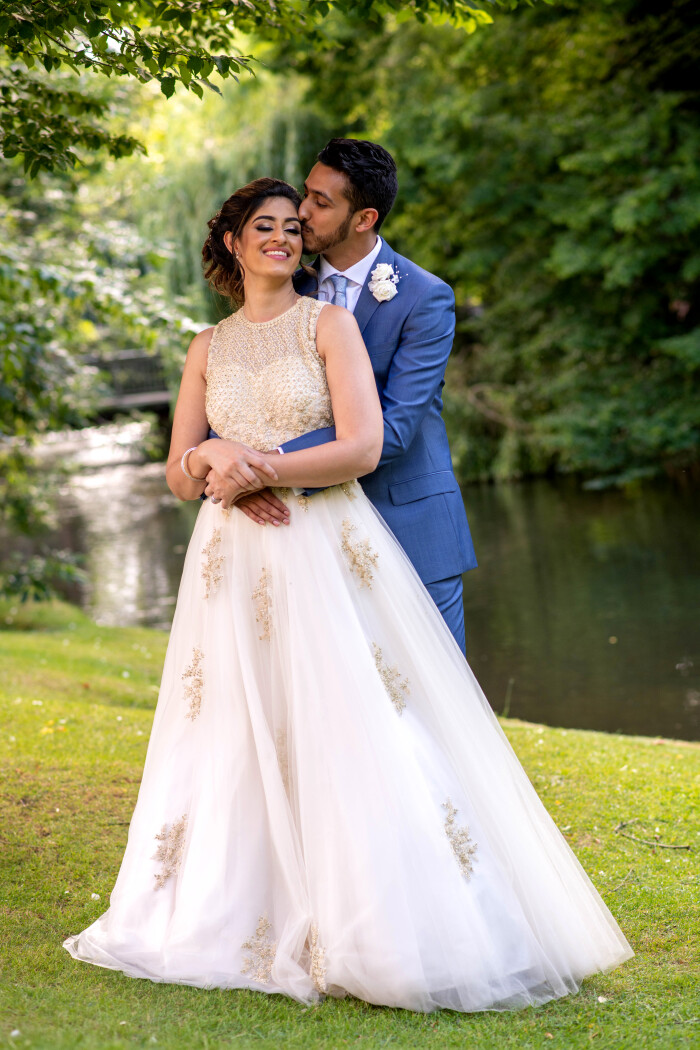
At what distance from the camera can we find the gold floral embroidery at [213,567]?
10.5ft

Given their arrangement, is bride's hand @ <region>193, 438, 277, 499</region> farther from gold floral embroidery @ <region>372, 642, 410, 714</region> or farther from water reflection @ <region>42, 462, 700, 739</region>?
water reflection @ <region>42, 462, 700, 739</region>

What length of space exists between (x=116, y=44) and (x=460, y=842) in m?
3.54

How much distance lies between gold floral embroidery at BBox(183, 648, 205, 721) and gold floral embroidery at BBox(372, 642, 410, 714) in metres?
0.57

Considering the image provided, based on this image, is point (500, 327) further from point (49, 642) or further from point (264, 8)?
point (264, 8)

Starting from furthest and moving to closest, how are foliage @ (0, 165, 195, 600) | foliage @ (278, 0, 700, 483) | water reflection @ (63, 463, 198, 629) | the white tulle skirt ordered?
foliage @ (278, 0, 700, 483) → water reflection @ (63, 463, 198, 629) → foliage @ (0, 165, 195, 600) → the white tulle skirt

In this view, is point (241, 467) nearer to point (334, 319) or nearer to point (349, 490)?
point (349, 490)

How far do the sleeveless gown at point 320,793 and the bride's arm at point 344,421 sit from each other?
97mm

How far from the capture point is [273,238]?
3105 millimetres

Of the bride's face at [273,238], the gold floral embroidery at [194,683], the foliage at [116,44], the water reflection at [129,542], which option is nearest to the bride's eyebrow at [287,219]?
the bride's face at [273,238]

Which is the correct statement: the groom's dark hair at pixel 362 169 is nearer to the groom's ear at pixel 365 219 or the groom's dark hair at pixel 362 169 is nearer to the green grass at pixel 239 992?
the groom's ear at pixel 365 219

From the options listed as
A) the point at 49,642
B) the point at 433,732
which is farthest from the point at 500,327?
the point at 433,732

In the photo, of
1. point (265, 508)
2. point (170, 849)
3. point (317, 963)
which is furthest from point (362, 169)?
point (317, 963)

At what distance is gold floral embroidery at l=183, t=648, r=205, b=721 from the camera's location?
3189 mm

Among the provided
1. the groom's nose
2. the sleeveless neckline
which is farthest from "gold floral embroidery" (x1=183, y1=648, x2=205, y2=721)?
the groom's nose
